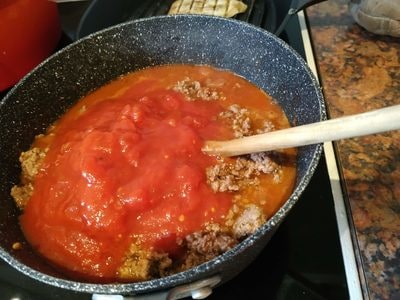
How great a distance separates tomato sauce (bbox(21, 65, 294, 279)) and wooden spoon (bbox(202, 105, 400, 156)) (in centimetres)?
11

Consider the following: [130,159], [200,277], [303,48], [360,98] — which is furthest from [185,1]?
[200,277]

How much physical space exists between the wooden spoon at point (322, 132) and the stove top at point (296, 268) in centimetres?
26

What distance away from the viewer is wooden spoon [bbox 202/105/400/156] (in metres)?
0.70

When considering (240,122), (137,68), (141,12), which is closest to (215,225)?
(240,122)

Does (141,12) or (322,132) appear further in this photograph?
(141,12)

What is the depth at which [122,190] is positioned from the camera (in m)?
1.01

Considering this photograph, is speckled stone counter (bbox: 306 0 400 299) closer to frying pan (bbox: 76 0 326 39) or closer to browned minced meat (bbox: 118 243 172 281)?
frying pan (bbox: 76 0 326 39)

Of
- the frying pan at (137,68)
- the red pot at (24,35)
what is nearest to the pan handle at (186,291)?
the frying pan at (137,68)

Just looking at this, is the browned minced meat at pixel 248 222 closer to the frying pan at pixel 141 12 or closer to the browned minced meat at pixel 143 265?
the browned minced meat at pixel 143 265

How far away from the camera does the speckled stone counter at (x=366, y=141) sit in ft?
3.27

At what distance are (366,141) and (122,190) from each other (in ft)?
Answer: 2.15

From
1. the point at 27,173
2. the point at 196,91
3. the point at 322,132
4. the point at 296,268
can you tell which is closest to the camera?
the point at 322,132

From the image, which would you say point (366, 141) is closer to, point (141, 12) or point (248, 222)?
point (248, 222)

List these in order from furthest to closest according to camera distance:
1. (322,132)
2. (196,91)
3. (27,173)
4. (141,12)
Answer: (141,12) < (196,91) < (27,173) < (322,132)
